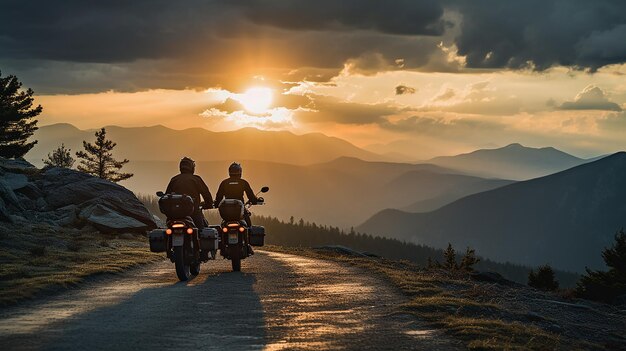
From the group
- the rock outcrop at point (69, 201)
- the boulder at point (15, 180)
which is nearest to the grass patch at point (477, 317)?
the rock outcrop at point (69, 201)

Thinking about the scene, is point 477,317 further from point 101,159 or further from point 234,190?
point 101,159

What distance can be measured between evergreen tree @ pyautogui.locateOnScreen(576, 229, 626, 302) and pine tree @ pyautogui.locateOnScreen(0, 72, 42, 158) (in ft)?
132

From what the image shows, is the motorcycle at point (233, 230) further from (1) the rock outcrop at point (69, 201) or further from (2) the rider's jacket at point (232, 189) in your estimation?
(1) the rock outcrop at point (69, 201)

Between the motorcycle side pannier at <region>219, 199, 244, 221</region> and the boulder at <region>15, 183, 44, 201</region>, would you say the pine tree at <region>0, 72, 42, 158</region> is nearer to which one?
the boulder at <region>15, 183, 44, 201</region>

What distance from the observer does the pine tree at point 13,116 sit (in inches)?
1999

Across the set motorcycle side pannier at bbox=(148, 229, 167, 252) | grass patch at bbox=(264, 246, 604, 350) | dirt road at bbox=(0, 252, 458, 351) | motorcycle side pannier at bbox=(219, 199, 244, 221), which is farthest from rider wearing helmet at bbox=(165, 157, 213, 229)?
grass patch at bbox=(264, 246, 604, 350)

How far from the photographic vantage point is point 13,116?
4938 centimetres

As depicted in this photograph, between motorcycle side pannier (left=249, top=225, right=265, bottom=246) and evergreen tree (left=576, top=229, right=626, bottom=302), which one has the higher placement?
motorcycle side pannier (left=249, top=225, right=265, bottom=246)

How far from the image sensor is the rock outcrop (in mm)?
39438

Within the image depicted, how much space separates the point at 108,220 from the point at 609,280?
36247mm

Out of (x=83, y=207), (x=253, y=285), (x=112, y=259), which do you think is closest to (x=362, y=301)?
(x=253, y=285)

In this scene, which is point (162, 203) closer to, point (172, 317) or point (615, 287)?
point (172, 317)

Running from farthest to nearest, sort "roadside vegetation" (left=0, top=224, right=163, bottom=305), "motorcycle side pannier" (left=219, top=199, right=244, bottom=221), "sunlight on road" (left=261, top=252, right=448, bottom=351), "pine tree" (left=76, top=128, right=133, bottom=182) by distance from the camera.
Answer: "pine tree" (left=76, top=128, right=133, bottom=182), "motorcycle side pannier" (left=219, top=199, right=244, bottom=221), "roadside vegetation" (left=0, top=224, right=163, bottom=305), "sunlight on road" (left=261, top=252, right=448, bottom=351)

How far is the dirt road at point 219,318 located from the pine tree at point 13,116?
118ft
